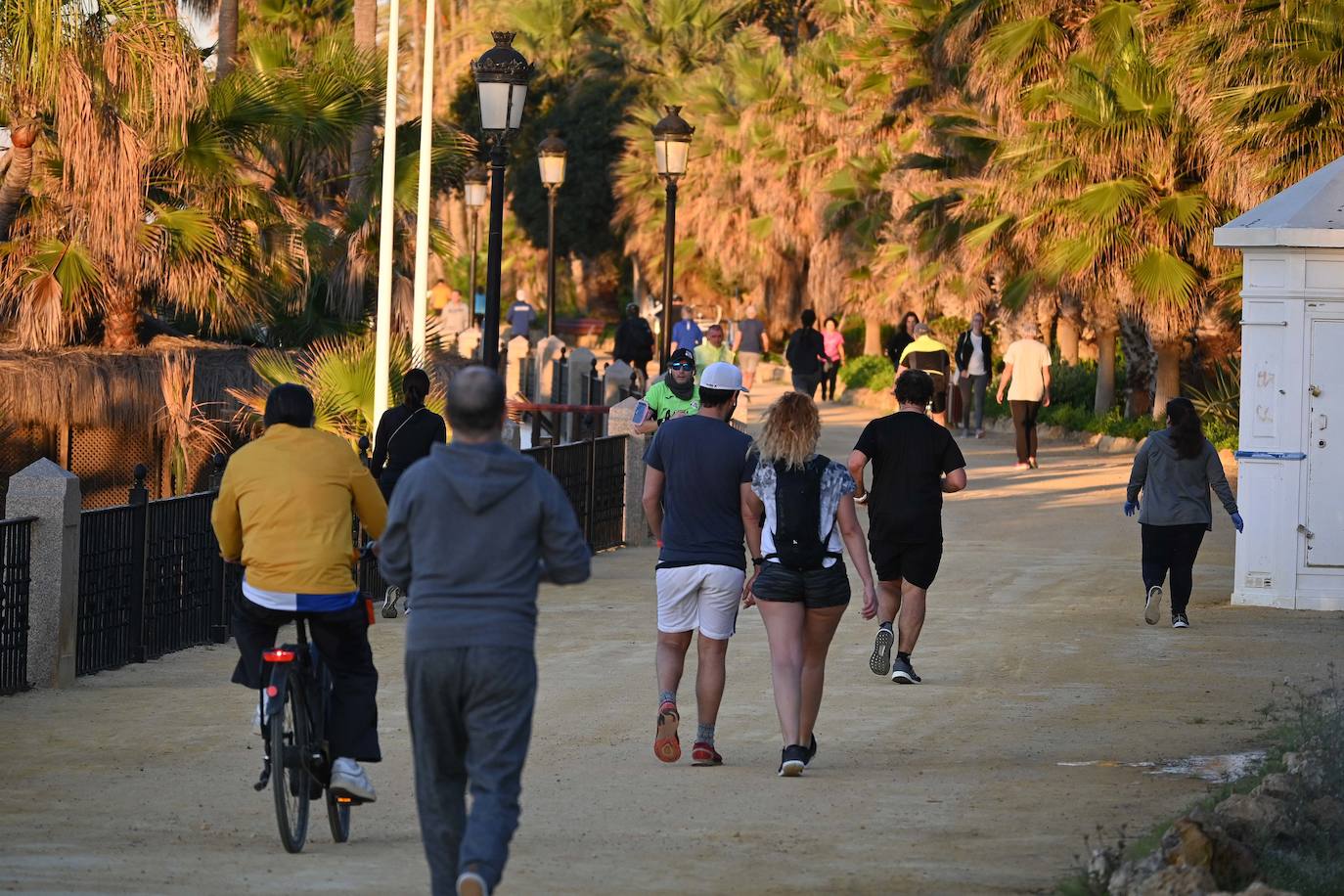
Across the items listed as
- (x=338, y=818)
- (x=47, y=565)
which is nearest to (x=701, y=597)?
(x=338, y=818)

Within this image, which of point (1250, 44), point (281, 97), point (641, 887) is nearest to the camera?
point (641, 887)

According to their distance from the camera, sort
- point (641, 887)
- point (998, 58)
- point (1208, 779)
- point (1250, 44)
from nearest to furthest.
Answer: point (641, 887) < point (1208, 779) < point (1250, 44) < point (998, 58)

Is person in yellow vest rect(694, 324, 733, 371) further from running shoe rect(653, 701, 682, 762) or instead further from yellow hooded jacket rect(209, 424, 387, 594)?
yellow hooded jacket rect(209, 424, 387, 594)

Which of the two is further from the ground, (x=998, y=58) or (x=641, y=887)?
(x=998, y=58)

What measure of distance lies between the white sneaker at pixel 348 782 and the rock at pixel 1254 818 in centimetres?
297

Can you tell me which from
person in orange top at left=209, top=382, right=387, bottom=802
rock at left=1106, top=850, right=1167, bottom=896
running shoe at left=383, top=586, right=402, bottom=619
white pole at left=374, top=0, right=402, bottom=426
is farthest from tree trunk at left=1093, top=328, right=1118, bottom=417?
rock at left=1106, top=850, right=1167, bottom=896

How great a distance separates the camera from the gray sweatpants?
5.58 metres

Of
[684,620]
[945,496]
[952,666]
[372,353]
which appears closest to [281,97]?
[372,353]

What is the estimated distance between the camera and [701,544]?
9141 mm

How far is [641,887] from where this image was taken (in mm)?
6844

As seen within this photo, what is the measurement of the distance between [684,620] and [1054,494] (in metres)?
15.0

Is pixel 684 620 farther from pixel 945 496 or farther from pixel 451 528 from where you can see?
pixel 945 496

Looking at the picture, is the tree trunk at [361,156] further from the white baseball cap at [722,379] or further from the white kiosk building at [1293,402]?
the white baseball cap at [722,379]

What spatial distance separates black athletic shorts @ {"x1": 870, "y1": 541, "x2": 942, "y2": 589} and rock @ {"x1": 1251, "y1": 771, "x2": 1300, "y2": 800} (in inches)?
147
